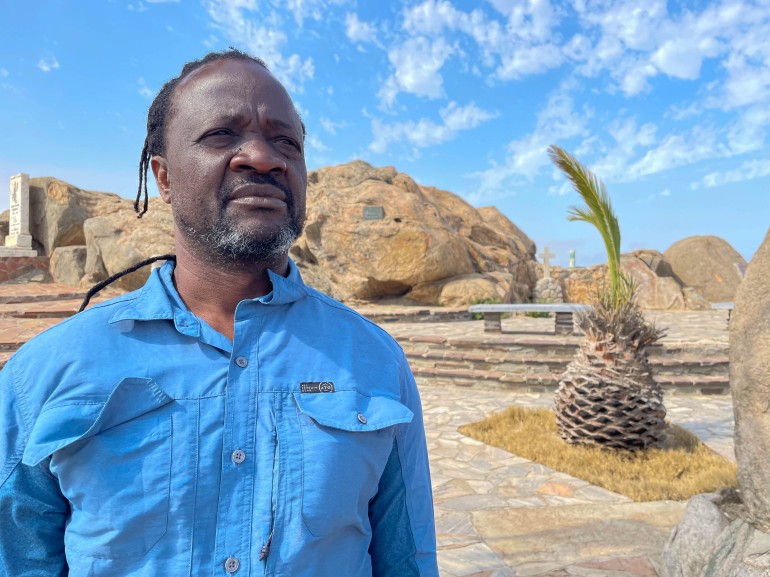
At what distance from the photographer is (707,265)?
1895cm

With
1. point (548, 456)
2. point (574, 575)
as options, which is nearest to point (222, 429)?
point (574, 575)

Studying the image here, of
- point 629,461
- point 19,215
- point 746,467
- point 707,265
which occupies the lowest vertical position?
point 629,461

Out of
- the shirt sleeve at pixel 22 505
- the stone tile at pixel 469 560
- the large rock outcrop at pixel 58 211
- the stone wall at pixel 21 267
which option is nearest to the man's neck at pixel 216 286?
the shirt sleeve at pixel 22 505

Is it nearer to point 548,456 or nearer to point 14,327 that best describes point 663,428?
point 548,456

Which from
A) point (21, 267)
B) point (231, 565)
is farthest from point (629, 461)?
point (21, 267)

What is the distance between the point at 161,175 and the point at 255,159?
0.32m

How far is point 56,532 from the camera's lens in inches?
37.5

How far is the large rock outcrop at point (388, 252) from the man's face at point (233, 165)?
11.8 m

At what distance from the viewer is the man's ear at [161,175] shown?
120 centimetres

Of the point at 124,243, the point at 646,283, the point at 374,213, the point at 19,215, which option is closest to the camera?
the point at 124,243

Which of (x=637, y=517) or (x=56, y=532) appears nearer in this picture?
(x=56, y=532)

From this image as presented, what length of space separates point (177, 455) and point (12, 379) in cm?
35

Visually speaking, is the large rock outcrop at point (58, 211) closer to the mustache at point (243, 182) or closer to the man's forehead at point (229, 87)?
Answer: the man's forehead at point (229, 87)

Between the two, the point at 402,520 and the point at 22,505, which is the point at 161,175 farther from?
the point at 402,520
